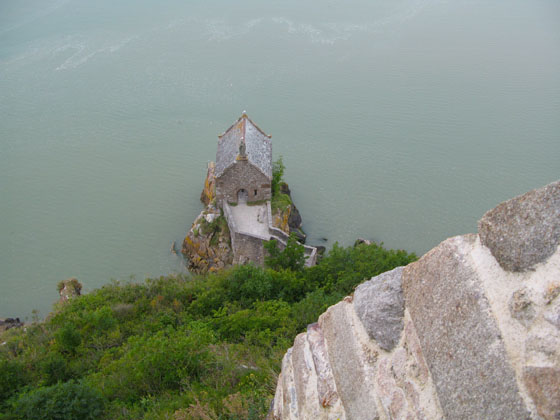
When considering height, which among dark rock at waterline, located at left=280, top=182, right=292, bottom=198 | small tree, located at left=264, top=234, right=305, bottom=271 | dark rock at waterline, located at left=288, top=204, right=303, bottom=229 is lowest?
small tree, located at left=264, top=234, right=305, bottom=271

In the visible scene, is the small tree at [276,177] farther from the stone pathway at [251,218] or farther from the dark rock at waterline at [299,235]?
the dark rock at waterline at [299,235]

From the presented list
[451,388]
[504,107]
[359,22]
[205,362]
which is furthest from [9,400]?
[359,22]

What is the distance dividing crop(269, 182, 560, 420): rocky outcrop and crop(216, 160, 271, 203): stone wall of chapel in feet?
55.8

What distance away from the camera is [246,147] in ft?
72.2

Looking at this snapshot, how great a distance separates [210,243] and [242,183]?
3375mm

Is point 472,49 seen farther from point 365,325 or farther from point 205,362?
point 365,325

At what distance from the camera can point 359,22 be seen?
145 ft

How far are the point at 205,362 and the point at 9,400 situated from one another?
4.74 m

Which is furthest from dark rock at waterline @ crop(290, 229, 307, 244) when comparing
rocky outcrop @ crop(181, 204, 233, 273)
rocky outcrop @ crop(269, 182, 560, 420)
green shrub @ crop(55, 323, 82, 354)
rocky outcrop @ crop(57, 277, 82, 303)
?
rocky outcrop @ crop(269, 182, 560, 420)

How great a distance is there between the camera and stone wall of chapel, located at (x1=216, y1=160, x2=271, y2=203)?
71.1 ft

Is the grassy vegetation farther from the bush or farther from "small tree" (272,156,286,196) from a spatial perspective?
"small tree" (272,156,286,196)

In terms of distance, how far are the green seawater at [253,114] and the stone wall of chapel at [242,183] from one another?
14.8ft

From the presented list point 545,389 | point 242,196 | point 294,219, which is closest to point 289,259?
point 242,196

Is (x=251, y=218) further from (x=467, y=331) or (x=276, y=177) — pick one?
(x=467, y=331)
